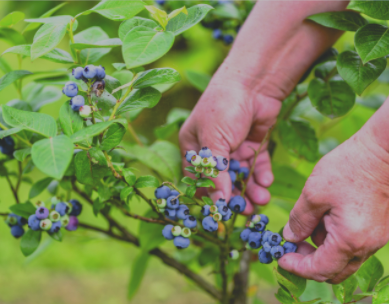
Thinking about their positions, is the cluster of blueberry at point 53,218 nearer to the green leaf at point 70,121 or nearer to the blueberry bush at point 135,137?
the blueberry bush at point 135,137

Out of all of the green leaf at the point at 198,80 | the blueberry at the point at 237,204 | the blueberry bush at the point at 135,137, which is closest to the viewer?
the blueberry bush at the point at 135,137

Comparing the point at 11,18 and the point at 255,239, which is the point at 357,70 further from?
the point at 11,18

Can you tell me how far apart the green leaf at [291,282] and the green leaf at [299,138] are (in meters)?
0.42

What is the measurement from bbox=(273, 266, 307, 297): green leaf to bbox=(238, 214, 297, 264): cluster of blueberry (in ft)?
0.10

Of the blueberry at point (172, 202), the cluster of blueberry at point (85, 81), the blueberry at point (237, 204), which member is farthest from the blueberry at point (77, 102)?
the blueberry at point (237, 204)

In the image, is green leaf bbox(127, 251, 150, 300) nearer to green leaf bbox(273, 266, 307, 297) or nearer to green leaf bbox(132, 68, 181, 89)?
green leaf bbox(273, 266, 307, 297)

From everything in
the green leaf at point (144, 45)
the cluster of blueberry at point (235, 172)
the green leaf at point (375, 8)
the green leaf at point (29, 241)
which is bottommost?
the green leaf at point (29, 241)

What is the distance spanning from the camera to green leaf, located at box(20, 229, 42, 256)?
0.73 m

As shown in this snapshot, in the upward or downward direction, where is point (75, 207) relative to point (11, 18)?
downward

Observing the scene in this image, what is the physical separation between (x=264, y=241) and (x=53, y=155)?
393 millimetres

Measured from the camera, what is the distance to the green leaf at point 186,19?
57cm

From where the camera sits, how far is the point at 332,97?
0.87 metres

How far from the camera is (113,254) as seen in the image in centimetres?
236

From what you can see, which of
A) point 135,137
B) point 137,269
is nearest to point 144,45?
point 135,137
